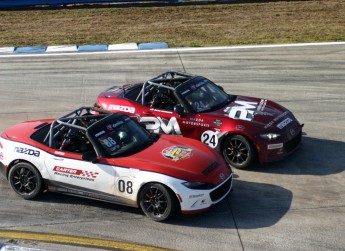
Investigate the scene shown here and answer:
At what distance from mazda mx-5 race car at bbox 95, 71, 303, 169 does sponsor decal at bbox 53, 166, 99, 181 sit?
2465mm

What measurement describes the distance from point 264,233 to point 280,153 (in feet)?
7.98

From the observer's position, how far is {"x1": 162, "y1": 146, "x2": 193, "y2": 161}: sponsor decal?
9.17 metres

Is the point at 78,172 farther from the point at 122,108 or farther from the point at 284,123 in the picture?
the point at 284,123

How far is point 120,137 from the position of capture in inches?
377

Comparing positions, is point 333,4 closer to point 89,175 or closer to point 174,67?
point 174,67

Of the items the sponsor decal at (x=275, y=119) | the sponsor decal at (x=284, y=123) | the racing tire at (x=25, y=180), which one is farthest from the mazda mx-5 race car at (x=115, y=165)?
the sponsor decal at (x=284, y=123)

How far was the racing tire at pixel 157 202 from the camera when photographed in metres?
8.65

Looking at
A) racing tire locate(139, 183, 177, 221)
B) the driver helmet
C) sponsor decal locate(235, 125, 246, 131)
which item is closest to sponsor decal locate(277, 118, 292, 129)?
sponsor decal locate(235, 125, 246, 131)

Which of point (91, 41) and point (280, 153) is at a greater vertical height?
point (280, 153)

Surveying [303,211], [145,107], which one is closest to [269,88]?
[145,107]

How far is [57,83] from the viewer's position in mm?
→ 16781

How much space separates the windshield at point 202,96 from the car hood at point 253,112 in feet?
0.61

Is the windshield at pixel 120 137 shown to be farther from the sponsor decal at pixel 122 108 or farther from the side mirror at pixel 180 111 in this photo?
the sponsor decal at pixel 122 108

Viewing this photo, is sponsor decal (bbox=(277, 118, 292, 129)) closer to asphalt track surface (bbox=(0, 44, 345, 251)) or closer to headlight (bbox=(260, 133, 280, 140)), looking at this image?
headlight (bbox=(260, 133, 280, 140))
